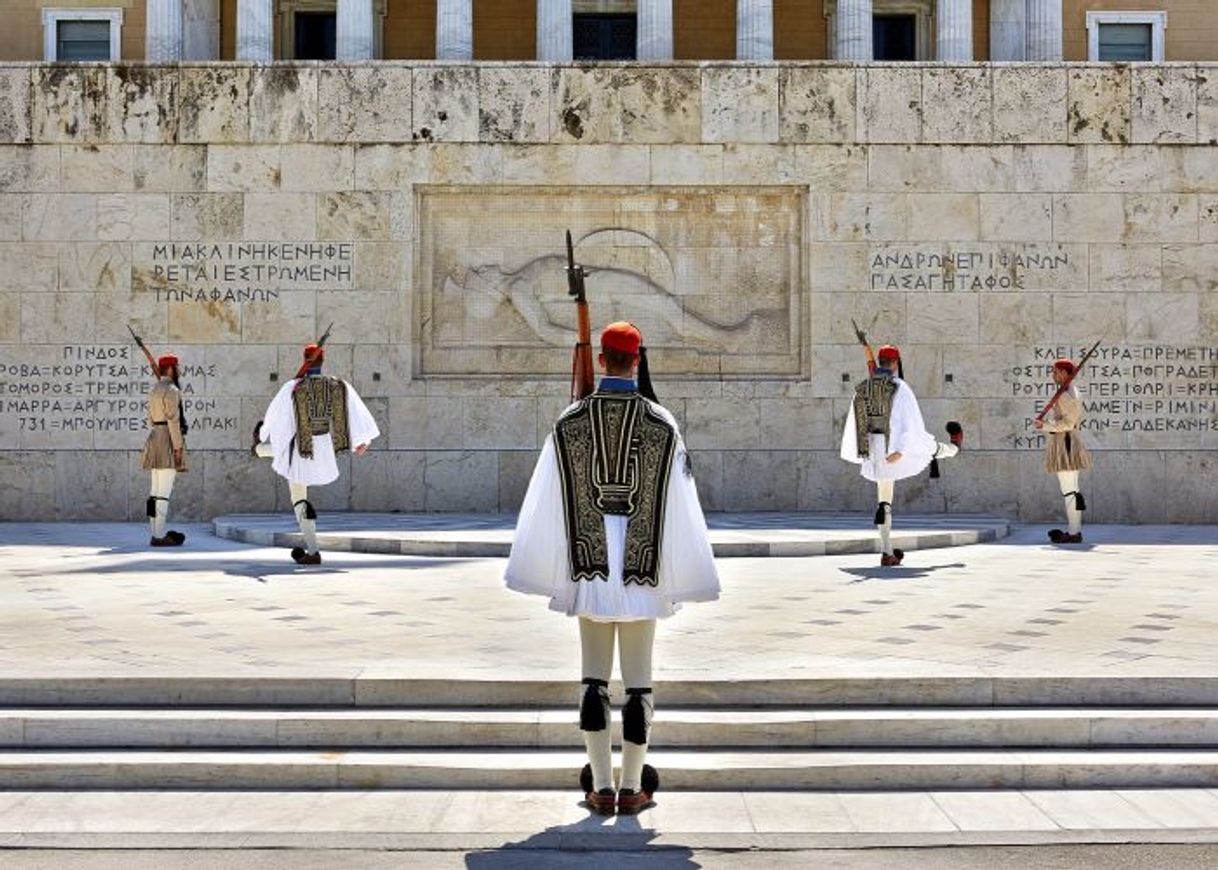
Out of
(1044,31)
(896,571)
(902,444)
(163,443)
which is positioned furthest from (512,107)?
(1044,31)

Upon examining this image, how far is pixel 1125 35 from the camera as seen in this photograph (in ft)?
112

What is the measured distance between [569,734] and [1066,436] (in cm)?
1099

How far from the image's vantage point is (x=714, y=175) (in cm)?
2005

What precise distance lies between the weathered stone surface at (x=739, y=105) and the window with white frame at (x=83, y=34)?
1873 centimetres

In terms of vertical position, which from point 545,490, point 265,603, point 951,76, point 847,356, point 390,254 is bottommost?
point 265,603

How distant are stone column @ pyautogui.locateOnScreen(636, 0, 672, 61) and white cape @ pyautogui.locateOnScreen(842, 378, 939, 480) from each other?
1490 centimetres

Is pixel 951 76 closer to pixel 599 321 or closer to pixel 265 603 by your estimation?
pixel 599 321

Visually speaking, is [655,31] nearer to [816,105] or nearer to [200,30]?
[816,105]

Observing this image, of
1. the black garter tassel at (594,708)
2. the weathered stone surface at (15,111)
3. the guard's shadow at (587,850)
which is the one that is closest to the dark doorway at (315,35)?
the weathered stone surface at (15,111)

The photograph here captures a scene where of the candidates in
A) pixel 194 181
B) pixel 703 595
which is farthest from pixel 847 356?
pixel 703 595

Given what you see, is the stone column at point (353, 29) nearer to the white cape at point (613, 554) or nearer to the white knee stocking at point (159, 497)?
the white knee stocking at point (159, 497)

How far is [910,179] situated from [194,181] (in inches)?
398

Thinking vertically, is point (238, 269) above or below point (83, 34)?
below

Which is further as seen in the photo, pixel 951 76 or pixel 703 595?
pixel 951 76
